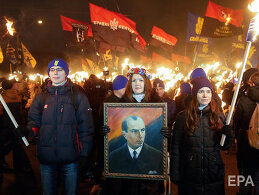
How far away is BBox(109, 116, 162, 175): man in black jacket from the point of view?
3082 mm

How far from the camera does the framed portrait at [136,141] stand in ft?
10.0

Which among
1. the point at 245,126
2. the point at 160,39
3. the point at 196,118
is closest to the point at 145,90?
the point at 196,118

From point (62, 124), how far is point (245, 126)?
336cm

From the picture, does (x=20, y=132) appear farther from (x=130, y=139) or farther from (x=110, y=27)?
(x=110, y=27)

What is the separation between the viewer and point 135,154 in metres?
3.14

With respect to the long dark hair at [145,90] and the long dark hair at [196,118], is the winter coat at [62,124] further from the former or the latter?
the long dark hair at [196,118]

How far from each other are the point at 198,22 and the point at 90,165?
1178 centimetres

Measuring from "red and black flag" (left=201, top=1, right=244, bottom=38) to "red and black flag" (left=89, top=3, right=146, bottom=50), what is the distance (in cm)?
410

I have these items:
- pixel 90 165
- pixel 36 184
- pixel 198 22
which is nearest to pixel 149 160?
pixel 90 165

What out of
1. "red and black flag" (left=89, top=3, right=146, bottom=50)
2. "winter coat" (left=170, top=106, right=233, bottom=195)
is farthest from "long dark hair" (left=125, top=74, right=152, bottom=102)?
"red and black flag" (left=89, top=3, right=146, bottom=50)

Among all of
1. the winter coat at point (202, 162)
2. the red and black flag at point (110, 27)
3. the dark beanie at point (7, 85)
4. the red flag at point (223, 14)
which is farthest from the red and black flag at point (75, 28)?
the winter coat at point (202, 162)

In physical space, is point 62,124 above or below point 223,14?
below

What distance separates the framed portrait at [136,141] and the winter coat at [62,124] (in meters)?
0.37

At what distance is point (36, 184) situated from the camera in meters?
5.34
